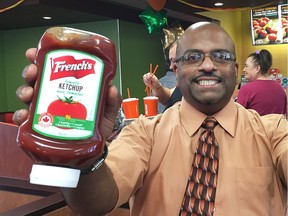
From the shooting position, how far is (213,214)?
47.4 inches

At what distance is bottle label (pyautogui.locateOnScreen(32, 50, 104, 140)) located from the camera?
91cm

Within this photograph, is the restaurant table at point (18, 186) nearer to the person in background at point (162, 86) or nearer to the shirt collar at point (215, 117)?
the shirt collar at point (215, 117)

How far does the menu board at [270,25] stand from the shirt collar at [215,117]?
292 inches

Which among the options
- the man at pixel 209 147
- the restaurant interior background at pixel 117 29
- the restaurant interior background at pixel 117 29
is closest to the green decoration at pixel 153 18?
the restaurant interior background at pixel 117 29

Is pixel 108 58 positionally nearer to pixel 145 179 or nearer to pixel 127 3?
pixel 145 179

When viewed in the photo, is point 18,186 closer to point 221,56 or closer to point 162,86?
point 162,86

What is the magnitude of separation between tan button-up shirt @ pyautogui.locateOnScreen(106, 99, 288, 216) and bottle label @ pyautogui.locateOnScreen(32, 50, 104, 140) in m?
0.29

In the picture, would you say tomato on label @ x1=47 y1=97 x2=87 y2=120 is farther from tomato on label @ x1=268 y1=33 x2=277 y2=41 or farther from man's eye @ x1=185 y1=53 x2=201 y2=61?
tomato on label @ x1=268 y1=33 x2=277 y2=41

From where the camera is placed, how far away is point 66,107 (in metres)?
0.92

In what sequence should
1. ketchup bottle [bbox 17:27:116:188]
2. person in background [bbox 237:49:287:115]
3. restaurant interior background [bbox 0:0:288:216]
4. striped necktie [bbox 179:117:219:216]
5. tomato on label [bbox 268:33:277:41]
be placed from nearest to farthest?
ketchup bottle [bbox 17:27:116:188] < striped necktie [bbox 179:117:219:216] < person in background [bbox 237:49:287:115] < restaurant interior background [bbox 0:0:288:216] < tomato on label [bbox 268:33:277:41]

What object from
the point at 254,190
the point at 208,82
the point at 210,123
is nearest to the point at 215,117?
the point at 210,123

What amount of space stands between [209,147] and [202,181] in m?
0.11

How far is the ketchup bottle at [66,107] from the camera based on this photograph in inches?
35.2

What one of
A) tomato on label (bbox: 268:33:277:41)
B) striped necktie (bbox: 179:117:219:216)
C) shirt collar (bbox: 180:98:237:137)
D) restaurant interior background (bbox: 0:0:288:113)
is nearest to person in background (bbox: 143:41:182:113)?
shirt collar (bbox: 180:98:237:137)
